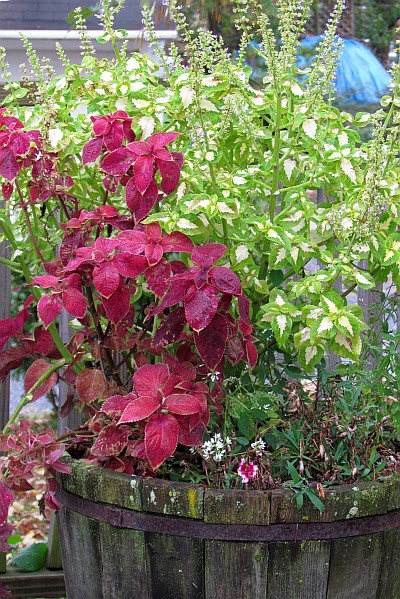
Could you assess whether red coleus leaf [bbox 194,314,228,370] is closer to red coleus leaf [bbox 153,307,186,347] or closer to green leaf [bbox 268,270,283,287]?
red coleus leaf [bbox 153,307,186,347]

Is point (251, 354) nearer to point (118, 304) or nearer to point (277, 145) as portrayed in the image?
point (118, 304)

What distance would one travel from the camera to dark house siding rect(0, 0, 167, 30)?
6348 millimetres

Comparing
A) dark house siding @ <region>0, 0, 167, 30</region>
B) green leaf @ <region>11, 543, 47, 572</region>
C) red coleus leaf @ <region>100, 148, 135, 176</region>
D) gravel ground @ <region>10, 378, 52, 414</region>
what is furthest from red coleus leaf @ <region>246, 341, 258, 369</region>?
dark house siding @ <region>0, 0, 167, 30</region>

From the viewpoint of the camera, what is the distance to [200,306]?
145 centimetres

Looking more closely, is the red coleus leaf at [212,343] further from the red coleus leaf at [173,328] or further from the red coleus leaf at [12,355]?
the red coleus leaf at [12,355]

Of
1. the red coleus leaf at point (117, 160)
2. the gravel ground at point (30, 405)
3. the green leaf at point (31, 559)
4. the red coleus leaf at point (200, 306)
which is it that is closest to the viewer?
the red coleus leaf at point (200, 306)

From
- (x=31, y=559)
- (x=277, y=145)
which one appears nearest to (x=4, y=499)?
(x=277, y=145)

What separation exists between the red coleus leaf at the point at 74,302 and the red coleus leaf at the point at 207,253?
0.76 ft

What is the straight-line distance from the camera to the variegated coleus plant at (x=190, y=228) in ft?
5.05

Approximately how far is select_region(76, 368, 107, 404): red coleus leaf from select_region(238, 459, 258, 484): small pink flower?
0.35 m

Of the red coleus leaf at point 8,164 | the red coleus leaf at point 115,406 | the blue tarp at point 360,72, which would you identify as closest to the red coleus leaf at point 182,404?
the red coleus leaf at point 115,406

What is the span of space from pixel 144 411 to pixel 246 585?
371 mm

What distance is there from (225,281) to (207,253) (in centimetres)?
9

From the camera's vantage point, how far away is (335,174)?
1795 millimetres
